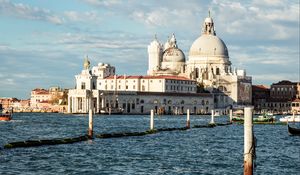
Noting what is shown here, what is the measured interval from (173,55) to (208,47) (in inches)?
423

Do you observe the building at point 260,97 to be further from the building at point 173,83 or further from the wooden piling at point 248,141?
the wooden piling at point 248,141

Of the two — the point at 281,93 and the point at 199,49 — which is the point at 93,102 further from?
the point at 281,93

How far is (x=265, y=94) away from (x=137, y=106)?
48.9 m

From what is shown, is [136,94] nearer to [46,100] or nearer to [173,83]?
[173,83]

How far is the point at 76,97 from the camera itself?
116 metres

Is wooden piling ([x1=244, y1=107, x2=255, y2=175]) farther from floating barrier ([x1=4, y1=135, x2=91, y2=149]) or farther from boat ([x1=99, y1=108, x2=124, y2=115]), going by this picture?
boat ([x1=99, y1=108, x2=124, y2=115])

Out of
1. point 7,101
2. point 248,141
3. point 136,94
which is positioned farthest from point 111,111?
point 248,141

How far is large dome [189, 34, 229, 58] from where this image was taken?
139625 mm

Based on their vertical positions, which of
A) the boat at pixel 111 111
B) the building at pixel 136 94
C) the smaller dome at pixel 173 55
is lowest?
the boat at pixel 111 111

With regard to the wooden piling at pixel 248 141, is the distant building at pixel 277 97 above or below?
above

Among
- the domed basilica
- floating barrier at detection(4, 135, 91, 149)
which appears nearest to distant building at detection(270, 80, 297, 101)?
the domed basilica

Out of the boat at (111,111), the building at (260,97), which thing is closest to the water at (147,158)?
the boat at (111,111)

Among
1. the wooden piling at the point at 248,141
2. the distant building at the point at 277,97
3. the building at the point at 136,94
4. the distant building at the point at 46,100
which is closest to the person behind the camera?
the wooden piling at the point at 248,141

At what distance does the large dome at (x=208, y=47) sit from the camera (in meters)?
140
